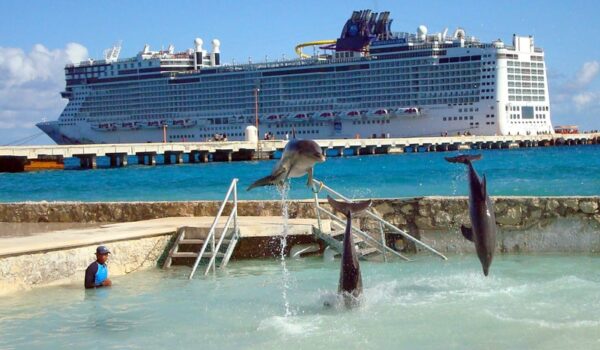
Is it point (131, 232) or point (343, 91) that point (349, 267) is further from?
point (343, 91)

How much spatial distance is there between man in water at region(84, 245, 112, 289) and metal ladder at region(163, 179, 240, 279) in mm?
1083

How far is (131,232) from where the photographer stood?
11.7 metres

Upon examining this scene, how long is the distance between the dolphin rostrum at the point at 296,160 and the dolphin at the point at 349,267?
0.46 metres

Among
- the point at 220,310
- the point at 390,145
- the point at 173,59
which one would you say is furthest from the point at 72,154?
the point at 173,59

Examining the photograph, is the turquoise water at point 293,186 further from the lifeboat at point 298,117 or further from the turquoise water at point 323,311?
the lifeboat at point 298,117

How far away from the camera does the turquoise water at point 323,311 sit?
7547 millimetres

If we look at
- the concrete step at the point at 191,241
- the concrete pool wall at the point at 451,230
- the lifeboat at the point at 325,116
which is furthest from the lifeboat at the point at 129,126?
the concrete step at the point at 191,241

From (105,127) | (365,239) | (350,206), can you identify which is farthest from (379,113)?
(350,206)

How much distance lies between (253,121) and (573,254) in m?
85.4

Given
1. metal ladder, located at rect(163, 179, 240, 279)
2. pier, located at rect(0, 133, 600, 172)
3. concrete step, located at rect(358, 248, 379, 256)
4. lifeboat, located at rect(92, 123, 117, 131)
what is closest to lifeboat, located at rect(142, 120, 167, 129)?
lifeboat, located at rect(92, 123, 117, 131)

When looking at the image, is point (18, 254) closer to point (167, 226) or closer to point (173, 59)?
point (167, 226)

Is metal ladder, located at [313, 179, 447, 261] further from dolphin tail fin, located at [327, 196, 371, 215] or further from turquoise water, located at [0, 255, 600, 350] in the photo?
dolphin tail fin, located at [327, 196, 371, 215]

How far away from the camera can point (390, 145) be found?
240ft

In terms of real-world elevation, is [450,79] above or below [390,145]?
above
